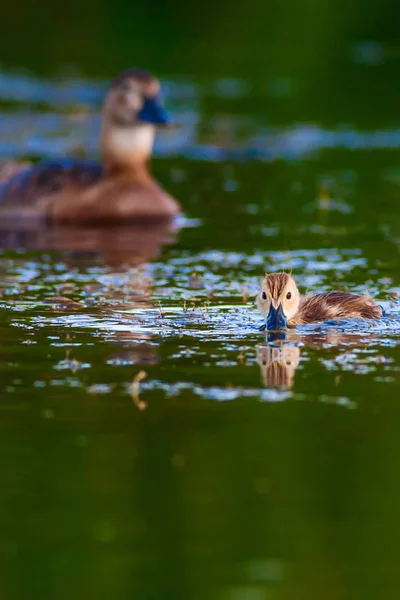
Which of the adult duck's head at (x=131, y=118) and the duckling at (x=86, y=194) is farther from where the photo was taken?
the adult duck's head at (x=131, y=118)

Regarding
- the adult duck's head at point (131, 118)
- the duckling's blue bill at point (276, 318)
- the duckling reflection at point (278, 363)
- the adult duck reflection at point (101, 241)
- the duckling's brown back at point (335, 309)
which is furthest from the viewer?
the adult duck's head at point (131, 118)

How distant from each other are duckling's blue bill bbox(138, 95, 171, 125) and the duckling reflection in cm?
762

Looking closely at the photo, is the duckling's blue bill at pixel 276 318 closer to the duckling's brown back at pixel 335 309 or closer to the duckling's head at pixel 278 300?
the duckling's head at pixel 278 300

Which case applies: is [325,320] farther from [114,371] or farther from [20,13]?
[20,13]

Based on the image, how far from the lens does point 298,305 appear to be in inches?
386

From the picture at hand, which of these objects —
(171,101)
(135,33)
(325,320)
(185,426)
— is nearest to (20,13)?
(135,33)

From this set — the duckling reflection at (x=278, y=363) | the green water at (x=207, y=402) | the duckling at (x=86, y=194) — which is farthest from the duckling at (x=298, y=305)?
the duckling at (x=86, y=194)

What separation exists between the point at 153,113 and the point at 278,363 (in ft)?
27.0

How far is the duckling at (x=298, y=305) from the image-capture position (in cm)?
941

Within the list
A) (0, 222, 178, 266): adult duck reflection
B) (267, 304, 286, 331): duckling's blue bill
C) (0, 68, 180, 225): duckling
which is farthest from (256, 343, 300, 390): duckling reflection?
(0, 68, 180, 225): duckling

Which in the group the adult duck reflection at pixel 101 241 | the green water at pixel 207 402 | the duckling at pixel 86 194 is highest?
the duckling at pixel 86 194

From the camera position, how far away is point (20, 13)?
114 ft

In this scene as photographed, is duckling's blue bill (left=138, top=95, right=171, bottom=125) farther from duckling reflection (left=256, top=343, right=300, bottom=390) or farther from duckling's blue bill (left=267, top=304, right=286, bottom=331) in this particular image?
duckling reflection (left=256, top=343, right=300, bottom=390)

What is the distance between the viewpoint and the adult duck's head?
16.4 metres
